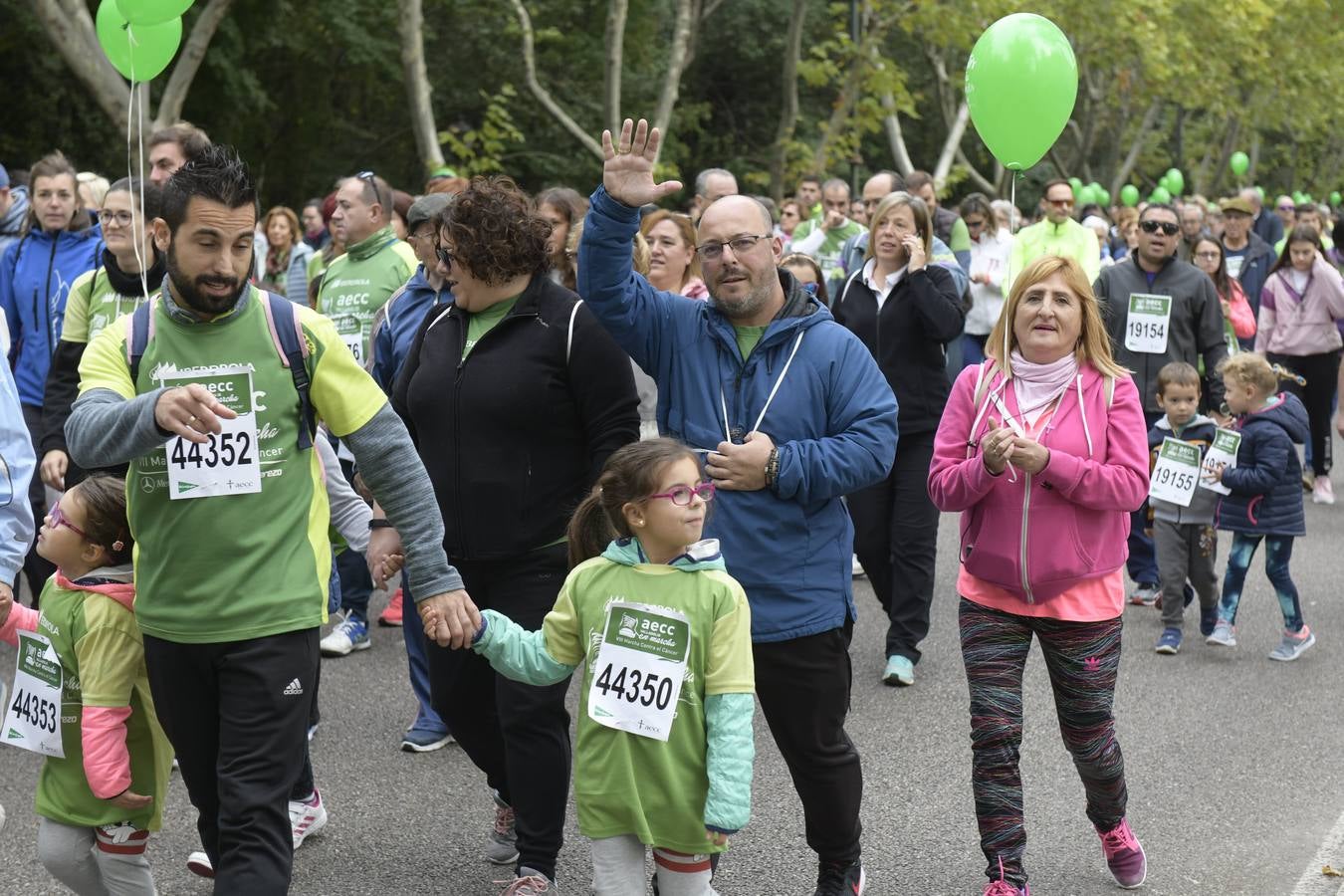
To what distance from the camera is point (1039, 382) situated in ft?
16.0

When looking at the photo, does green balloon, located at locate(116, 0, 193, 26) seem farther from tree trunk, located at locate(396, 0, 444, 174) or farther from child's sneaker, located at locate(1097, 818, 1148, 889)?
tree trunk, located at locate(396, 0, 444, 174)

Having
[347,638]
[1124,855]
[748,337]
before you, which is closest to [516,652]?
[748,337]

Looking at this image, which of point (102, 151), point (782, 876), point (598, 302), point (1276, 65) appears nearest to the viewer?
point (598, 302)

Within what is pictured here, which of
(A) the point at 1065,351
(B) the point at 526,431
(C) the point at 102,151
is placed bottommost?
(C) the point at 102,151

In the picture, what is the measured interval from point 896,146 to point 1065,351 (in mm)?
26867

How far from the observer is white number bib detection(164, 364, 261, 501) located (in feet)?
12.5

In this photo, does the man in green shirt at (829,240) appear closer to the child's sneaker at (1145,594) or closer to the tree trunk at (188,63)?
the child's sneaker at (1145,594)

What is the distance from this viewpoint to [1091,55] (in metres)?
31.8

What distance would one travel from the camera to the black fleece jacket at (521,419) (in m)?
4.79

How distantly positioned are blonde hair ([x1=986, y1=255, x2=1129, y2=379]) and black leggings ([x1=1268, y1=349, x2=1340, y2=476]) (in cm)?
886

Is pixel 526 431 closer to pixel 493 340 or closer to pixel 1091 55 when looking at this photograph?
pixel 493 340

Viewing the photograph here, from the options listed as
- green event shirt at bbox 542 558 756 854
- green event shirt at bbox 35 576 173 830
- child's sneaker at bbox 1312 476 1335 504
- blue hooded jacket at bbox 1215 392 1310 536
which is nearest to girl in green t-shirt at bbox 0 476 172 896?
green event shirt at bbox 35 576 173 830

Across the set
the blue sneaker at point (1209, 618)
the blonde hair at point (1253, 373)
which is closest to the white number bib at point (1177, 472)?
the blonde hair at point (1253, 373)

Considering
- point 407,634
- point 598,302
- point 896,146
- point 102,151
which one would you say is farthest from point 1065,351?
point 896,146
